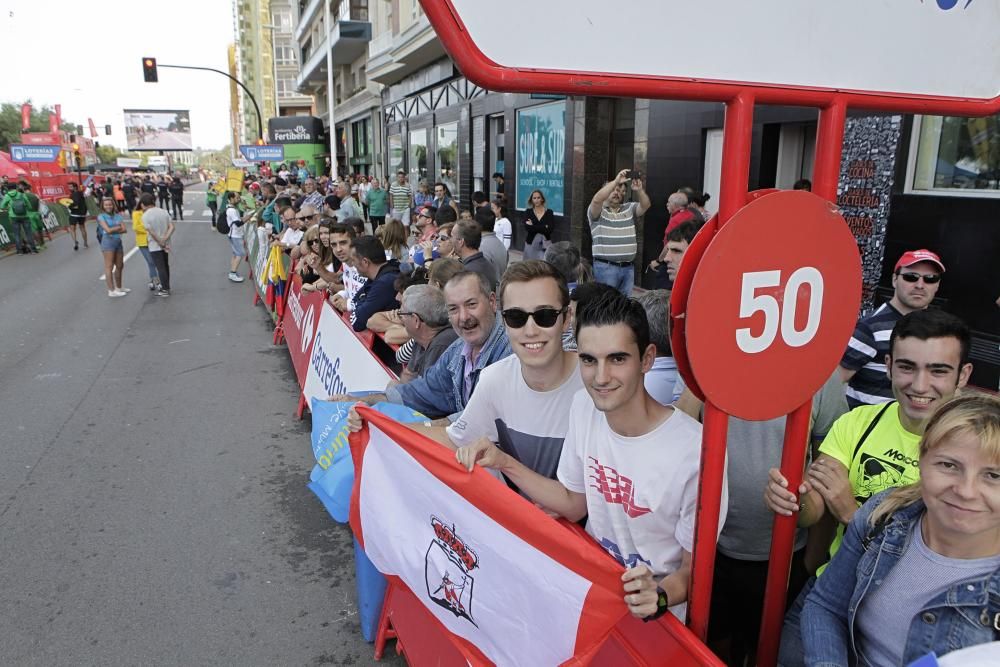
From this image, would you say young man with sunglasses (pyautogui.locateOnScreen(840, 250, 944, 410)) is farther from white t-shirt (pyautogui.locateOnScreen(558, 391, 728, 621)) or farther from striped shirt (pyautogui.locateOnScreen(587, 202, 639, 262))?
striped shirt (pyautogui.locateOnScreen(587, 202, 639, 262))

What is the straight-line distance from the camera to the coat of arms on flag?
2.37 m

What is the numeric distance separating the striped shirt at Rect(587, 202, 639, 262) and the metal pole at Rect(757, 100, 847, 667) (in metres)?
6.78

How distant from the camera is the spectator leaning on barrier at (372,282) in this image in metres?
5.82

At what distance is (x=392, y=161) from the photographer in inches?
1166

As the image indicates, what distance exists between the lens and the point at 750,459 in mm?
2336

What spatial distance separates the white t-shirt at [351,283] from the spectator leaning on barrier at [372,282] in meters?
0.35

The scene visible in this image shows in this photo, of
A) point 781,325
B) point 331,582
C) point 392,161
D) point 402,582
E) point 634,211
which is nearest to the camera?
point 781,325

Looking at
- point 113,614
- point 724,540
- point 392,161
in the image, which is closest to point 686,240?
point 724,540

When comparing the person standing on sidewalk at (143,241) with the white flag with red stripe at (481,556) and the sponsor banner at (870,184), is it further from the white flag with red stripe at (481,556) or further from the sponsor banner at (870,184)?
the white flag with red stripe at (481,556)

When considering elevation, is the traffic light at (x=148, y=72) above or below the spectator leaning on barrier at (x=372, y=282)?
above

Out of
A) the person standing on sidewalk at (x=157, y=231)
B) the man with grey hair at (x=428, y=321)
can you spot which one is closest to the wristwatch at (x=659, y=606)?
the man with grey hair at (x=428, y=321)

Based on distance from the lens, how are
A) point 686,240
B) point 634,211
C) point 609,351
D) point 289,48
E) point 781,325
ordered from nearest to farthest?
1. point 781,325
2. point 609,351
3. point 686,240
4. point 634,211
5. point 289,48

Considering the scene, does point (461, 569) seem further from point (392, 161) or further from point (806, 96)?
point (392, 161)

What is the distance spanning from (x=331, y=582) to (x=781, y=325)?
3.36 metres
